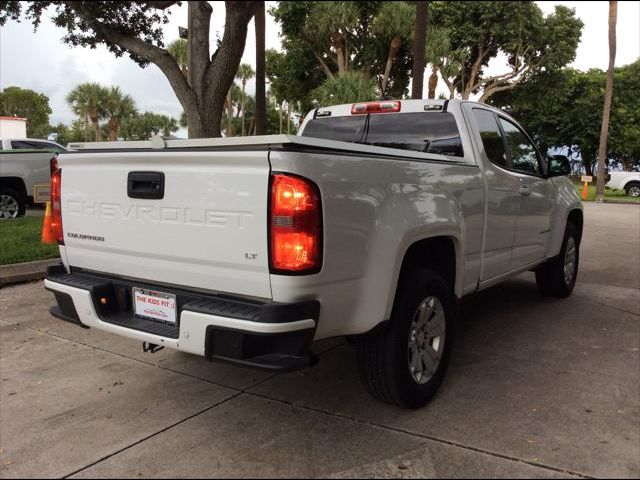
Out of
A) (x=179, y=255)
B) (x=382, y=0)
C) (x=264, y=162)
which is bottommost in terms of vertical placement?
(x=179, y=255)

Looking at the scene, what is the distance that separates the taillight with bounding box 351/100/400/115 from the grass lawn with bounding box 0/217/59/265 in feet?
15.8

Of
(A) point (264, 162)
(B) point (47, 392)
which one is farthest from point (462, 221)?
(B) point (47, 392)

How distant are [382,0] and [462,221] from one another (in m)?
1.54

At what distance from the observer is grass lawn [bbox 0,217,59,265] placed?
7.10 metres

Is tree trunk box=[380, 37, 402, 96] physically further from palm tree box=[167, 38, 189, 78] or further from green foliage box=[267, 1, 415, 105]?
palm tree box=[167, 38, 189, 78]

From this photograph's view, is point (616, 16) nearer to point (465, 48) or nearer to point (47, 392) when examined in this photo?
point (465, 48)

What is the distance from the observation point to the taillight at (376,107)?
14.2ft

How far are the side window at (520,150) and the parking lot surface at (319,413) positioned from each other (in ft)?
4.66

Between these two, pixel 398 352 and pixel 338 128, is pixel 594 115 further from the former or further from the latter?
pixel 398 352

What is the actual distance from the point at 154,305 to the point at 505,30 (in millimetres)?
2682

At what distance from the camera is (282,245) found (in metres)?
2.49

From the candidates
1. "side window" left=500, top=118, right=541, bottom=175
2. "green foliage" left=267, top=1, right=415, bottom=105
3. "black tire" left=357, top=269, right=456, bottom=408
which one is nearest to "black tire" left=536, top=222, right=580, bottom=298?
"side window" left=500, top=118, right=541, bottom=175

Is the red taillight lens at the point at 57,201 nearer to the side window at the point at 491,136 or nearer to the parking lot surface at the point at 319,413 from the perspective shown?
the parking lot surface at the point at 319,413

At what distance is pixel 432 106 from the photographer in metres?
4.20
